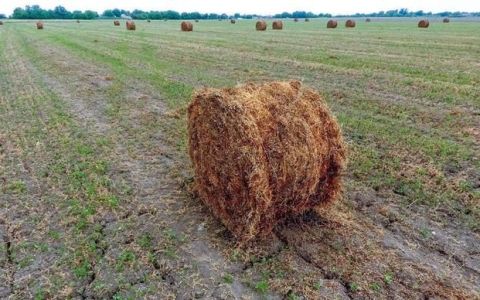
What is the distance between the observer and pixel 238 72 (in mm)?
15328

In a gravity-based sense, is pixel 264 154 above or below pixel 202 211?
above

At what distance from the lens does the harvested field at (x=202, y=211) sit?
4246 millimetres

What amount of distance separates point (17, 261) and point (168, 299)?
186cm

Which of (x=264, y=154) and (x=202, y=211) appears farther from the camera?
(x=202, y=211)

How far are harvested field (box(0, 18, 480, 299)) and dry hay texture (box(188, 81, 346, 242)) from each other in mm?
304

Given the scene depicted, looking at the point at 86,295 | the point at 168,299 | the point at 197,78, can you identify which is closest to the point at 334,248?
the point at 168,299

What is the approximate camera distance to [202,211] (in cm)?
567

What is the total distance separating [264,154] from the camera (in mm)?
4766

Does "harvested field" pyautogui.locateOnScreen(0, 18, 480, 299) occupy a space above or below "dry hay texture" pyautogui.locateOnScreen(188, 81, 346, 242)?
below

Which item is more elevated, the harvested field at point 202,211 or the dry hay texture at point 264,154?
the dry hay texture at point 264,154

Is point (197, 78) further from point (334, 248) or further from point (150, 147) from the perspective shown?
point (334, 248)

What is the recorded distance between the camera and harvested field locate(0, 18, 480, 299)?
4.25 meters

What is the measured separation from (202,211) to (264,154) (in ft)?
4.72

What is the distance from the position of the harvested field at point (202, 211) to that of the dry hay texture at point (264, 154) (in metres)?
0.30
